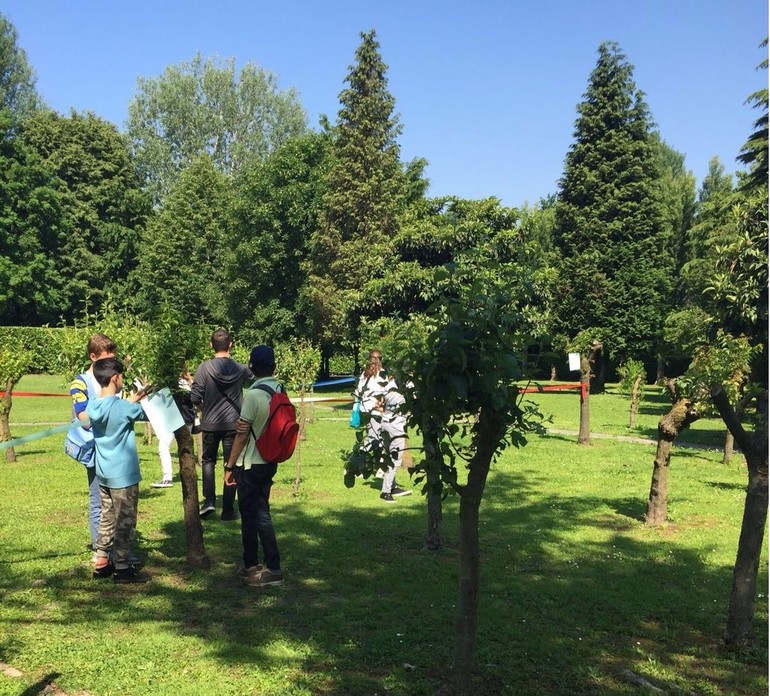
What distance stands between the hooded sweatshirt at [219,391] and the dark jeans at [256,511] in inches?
78.1

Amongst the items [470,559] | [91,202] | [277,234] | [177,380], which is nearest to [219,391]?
[177,380]

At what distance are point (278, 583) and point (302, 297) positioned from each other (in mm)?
30132

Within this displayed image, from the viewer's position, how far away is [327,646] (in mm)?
4641

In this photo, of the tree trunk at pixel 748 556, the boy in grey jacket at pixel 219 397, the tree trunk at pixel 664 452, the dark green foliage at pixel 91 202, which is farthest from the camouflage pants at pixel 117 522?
the dark green foliage at pixel 91 202

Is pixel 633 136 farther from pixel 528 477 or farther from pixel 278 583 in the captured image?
pixel 278 583

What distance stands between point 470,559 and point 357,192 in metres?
29.4

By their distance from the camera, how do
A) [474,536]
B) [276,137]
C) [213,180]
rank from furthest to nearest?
1. [276,137]
2. [213,180]
3. [474,536]

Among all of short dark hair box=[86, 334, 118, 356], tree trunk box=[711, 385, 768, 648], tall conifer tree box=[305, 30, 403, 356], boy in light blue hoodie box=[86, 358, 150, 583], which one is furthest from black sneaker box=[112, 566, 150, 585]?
tall conifer tree box=[305, 30, 403, 356]

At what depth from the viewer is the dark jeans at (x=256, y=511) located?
5.71 m

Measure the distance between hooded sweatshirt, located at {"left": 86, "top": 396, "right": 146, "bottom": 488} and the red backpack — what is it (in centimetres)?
102

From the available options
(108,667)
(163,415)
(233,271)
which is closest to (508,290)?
(108,667)

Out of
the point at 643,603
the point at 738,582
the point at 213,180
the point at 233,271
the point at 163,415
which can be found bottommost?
the point at 643,603

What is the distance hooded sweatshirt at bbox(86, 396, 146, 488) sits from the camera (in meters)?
5.61

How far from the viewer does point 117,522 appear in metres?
5.71
